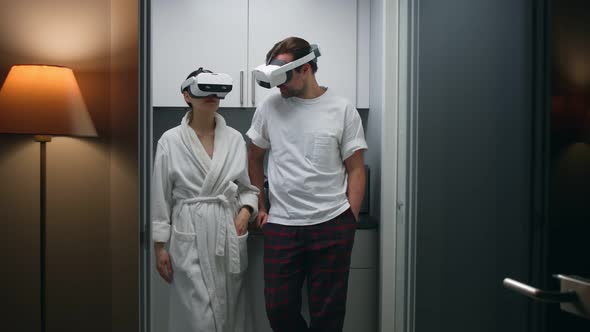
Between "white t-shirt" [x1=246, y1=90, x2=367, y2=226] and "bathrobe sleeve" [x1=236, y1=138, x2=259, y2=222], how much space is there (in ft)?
0.24

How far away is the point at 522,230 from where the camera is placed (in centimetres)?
91

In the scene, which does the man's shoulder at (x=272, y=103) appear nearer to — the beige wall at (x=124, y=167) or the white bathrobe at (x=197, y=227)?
the white bathrobe at (x=197, y=227)

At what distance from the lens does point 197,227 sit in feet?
5.88

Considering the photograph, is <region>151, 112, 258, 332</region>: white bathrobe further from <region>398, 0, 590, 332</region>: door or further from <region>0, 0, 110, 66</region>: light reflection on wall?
<region>0, 0, 110, 66</region>: light reflection on wall

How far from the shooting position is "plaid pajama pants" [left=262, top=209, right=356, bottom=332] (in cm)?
181

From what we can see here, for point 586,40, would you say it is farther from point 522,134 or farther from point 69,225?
point 69,225

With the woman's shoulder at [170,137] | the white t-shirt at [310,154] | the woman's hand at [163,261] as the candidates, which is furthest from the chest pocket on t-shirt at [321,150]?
the woman's hand at [163,261]

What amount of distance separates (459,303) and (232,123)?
1.67 metres

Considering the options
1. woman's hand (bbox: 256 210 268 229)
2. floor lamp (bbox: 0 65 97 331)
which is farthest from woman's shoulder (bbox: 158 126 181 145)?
floor lamp (bbox: 0 65 97 331)

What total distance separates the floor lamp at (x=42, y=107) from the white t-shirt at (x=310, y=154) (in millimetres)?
972

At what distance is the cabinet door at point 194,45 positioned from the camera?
243 cm

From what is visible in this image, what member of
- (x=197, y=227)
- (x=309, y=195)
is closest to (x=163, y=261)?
(x=197, y=227)

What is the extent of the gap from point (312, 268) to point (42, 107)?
1.21m

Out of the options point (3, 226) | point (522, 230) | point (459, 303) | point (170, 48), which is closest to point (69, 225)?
point (3, 226)
